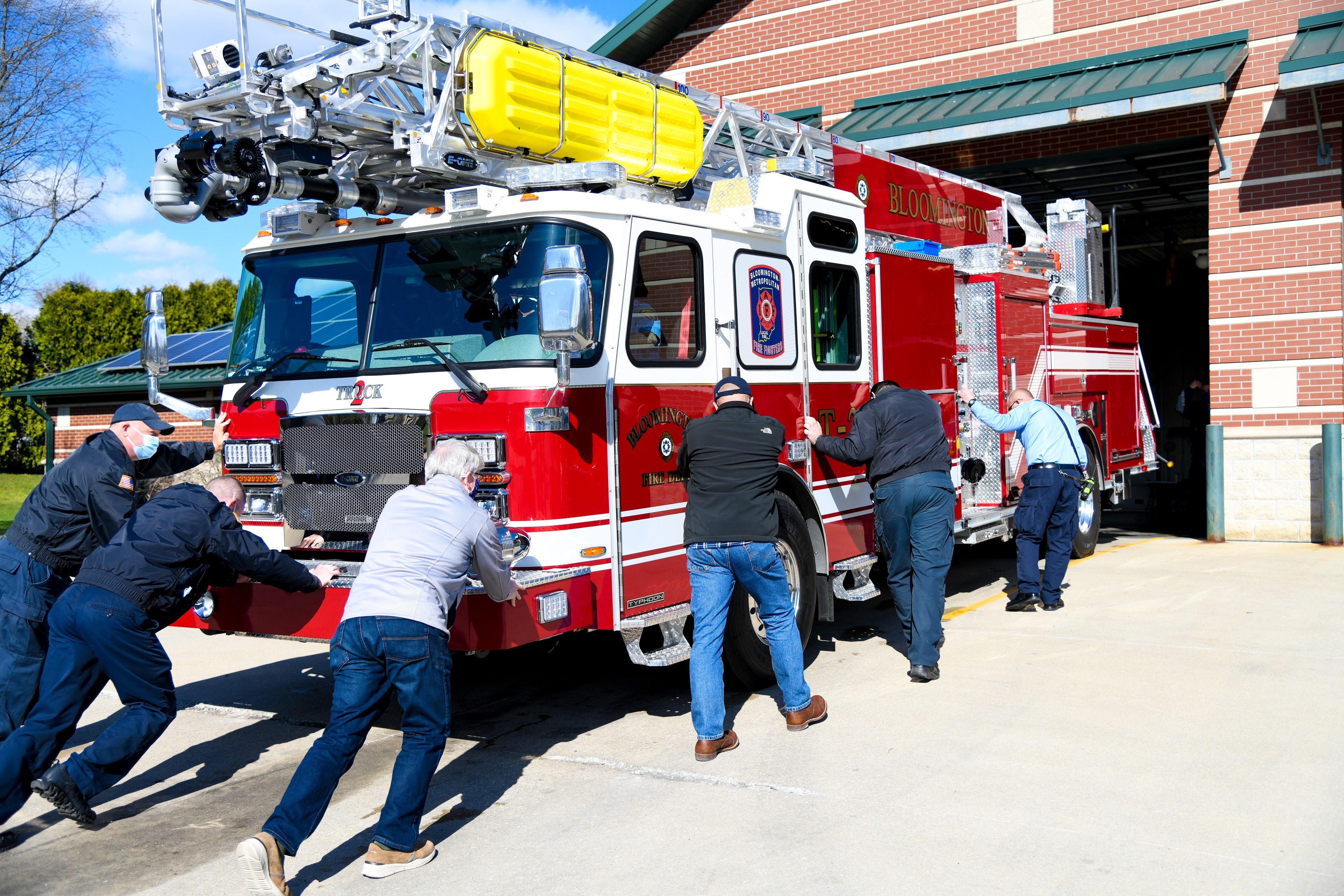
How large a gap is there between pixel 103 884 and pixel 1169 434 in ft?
76.2

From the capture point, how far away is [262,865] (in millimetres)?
3910

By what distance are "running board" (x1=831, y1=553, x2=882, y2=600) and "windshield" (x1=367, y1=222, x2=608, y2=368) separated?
8.68ft

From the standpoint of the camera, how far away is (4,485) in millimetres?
24672

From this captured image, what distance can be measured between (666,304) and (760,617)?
177 cm

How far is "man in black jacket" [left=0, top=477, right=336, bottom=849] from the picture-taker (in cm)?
472

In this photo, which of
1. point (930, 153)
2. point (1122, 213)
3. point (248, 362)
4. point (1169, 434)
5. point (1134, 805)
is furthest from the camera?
point (1169, 434)

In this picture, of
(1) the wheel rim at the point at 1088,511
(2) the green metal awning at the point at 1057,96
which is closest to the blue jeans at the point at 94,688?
(1) the wheel rim at the point at 1088,511

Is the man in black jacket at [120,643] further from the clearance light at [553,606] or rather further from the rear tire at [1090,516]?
the rear tire at [1090,516]

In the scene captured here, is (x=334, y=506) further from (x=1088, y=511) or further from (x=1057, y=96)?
(x=1057, y=96)

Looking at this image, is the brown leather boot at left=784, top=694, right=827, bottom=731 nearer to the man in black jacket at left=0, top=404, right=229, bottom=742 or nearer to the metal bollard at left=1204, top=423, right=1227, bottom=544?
the man in black jacket at left=0, top=404, right=229, bottom=742

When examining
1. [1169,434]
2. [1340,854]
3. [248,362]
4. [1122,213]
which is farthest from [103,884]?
[1169,434]

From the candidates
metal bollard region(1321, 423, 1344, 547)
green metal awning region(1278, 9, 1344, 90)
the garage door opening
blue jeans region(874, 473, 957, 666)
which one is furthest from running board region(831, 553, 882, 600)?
green metal awning region(1278, 9, 1344, 90)

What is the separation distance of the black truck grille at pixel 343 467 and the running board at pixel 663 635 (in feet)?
4.33

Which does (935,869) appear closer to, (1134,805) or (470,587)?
(1134,805)
